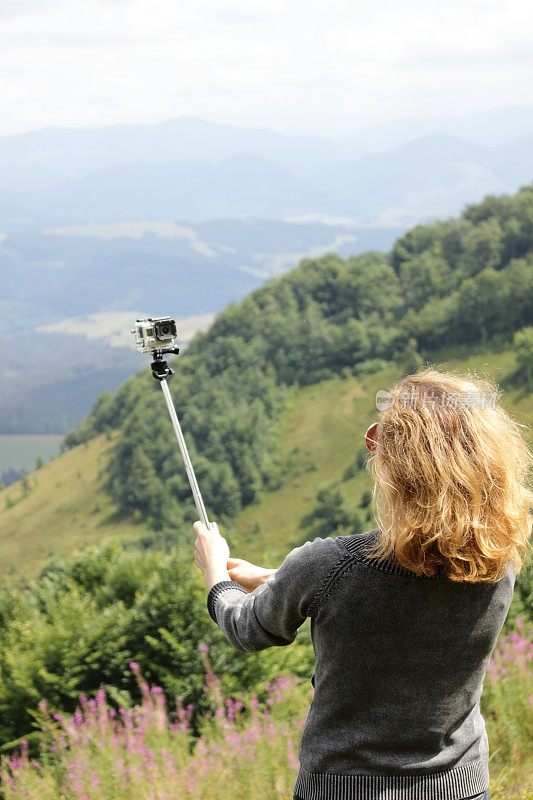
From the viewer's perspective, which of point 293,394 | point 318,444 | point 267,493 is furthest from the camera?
point 293,394

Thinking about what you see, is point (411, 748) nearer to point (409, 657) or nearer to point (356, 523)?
point (409, 657)

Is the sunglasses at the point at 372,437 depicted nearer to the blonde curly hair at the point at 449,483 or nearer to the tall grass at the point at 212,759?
the blonde curly hair at the point at 449,483

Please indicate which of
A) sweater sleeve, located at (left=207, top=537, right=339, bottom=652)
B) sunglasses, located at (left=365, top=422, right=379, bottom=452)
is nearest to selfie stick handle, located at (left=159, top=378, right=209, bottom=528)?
sweater sleeve, located at (left=207, top=537, right=339, bottom=652)

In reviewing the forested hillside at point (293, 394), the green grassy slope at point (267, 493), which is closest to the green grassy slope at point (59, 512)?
the green grassy slope at point (267, 493)

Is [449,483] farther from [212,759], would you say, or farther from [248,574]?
[212,759]

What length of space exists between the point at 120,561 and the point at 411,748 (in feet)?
27.0

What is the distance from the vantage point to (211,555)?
2.55 m

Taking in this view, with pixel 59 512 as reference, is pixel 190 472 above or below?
above

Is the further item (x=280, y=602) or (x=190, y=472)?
(x=190, y=472)

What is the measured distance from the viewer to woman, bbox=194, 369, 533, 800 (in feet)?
6.93

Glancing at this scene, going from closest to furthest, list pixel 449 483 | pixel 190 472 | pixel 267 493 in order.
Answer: pixel 449 483 < pixel 190 472 < pixel 267 493

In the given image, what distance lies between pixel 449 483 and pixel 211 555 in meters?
0.75

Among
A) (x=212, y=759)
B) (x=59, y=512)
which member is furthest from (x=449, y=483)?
(x=59, y=512)

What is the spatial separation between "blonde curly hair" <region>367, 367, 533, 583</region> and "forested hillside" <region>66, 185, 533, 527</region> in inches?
3118
